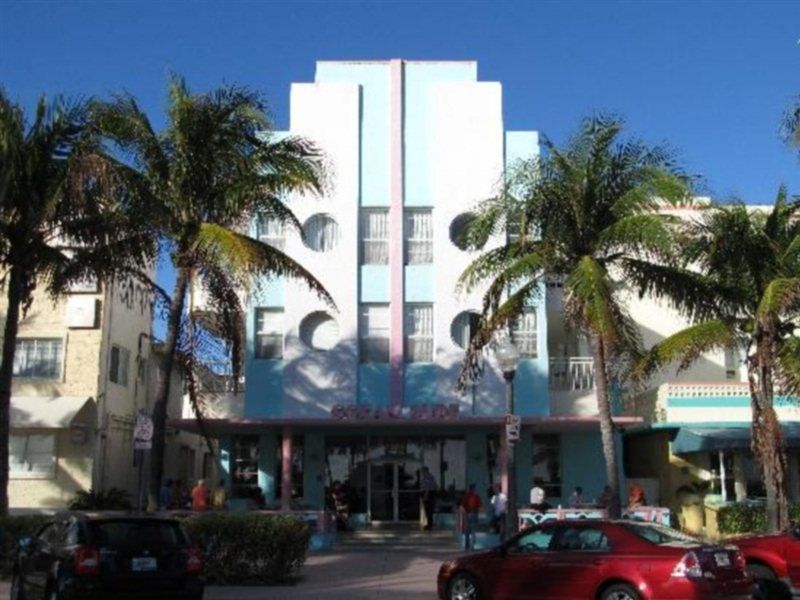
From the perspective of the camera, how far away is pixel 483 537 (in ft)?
81.1

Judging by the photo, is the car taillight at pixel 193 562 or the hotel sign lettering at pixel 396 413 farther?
the hotel sign lettering at pixel 396 413

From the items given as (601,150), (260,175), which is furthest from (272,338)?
(601,150)

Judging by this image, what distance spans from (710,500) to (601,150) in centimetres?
1195

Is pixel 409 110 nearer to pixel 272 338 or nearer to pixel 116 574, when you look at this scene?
pixel 272 338

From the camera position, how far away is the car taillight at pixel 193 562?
40.5 feet

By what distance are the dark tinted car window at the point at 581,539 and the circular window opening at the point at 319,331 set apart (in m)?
15.5

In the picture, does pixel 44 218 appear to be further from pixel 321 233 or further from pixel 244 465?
pixel 244 465

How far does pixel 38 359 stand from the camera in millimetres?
27781

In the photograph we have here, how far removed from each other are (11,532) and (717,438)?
17462mm

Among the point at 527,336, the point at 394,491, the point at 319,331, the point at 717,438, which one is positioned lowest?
the point at 394,491

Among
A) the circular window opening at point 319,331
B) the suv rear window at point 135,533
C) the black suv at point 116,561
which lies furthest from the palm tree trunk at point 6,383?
the circular window opening at point 319,331

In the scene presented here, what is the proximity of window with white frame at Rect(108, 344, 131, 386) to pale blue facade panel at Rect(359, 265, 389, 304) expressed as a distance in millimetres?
7516

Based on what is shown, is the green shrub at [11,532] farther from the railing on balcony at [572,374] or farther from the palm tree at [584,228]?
the railing on balcony at [572,374]

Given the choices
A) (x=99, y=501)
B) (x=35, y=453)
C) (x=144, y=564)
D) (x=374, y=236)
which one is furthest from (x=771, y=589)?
(x=35, y=453)
